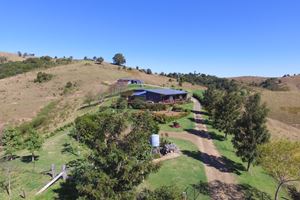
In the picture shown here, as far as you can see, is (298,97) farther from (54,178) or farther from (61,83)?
(54,178)

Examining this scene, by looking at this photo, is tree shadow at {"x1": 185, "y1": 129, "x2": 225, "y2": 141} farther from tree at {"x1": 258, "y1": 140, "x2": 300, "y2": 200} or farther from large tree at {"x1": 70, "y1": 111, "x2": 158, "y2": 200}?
large tree at {"x1": 70, "y1": 111, "x2": 158, "y2": 200}

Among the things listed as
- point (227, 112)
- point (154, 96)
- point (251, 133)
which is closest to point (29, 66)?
point (154, 96)

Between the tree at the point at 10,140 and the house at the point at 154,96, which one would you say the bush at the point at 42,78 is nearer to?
the house at the point at 154,96

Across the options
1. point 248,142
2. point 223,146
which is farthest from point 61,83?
point 248,142

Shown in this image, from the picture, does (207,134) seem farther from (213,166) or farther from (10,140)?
(10,140)

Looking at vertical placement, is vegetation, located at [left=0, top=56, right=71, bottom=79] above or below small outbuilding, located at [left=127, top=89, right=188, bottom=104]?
above

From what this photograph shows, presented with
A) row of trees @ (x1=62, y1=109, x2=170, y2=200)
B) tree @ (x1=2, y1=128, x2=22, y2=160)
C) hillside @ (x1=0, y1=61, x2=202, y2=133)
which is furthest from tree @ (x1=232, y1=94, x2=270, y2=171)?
hillside @ (x1=0, y1=61, x2=202, y2=133)
